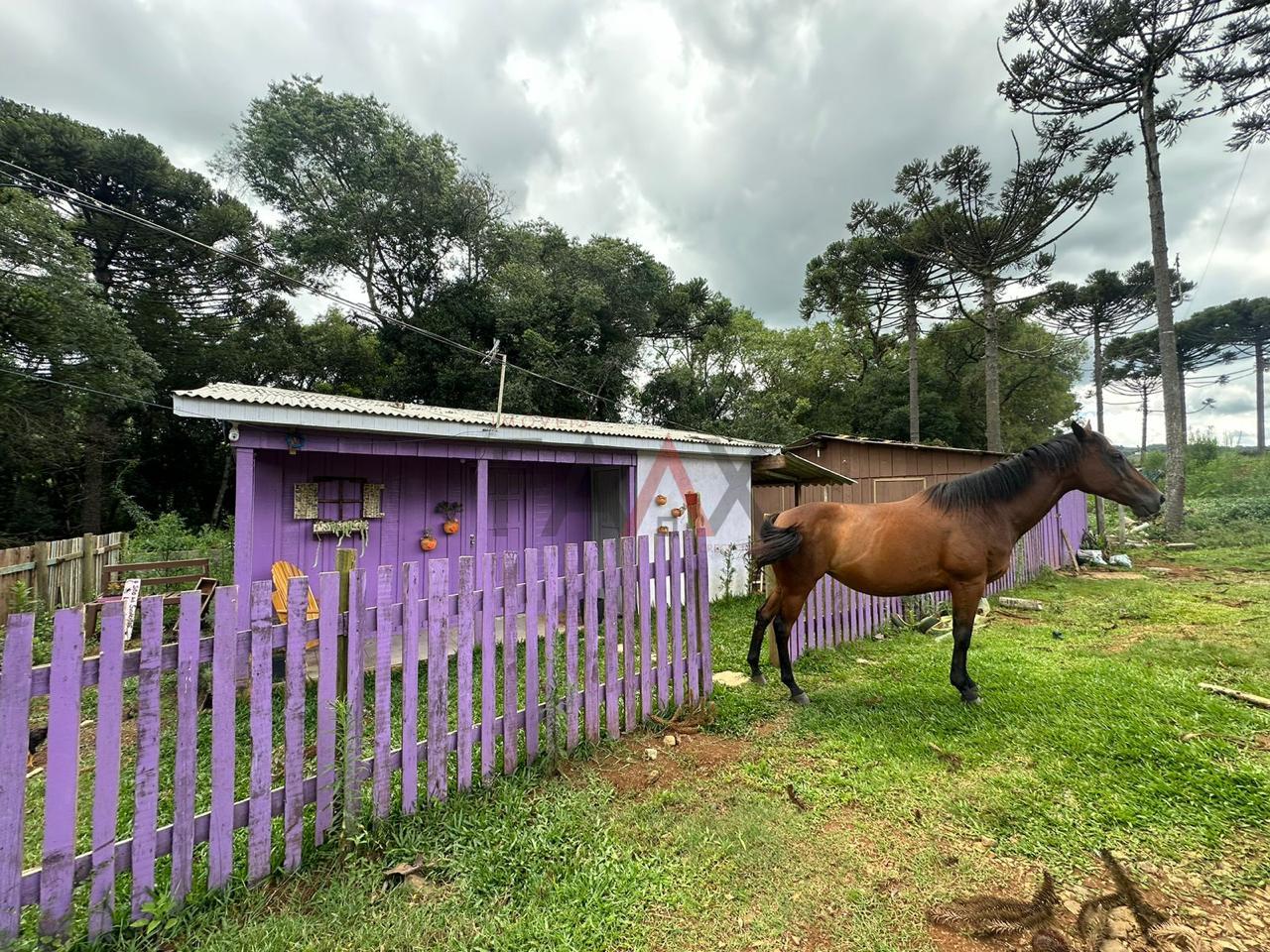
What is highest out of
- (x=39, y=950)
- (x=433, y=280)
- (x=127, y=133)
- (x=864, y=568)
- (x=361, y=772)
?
(x=127, y=133)

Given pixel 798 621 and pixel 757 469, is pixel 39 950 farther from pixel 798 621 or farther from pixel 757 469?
pixel 757 469

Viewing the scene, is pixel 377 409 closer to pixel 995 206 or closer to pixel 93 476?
pixel 93 476

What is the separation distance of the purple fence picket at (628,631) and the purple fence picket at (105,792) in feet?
7.11

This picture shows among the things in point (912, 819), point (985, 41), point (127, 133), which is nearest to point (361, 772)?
point (912, 819)

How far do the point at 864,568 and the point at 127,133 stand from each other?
860 inches

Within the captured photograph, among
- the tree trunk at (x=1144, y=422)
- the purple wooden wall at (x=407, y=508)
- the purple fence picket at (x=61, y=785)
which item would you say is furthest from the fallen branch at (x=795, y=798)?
the tree trunk at (x=1144, y=422)

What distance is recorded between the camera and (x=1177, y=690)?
11.1 ft

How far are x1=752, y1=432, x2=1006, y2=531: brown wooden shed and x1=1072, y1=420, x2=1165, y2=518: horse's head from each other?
6420 mm

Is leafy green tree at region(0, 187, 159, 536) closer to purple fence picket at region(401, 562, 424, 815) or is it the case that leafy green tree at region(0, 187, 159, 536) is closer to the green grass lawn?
purple fence picket at region(401, 562, 424, 815)

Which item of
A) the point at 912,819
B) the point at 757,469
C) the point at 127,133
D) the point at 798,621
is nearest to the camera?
the point at 912,819

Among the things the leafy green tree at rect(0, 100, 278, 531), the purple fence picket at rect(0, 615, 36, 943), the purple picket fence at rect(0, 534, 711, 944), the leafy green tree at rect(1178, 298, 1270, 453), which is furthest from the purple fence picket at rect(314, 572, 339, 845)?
the leafy green tree at rect(1178, 298, 1270, 453)

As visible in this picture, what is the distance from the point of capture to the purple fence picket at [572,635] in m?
2.76

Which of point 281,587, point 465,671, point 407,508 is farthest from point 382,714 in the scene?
point 407,508

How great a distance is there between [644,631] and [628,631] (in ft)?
0.61
